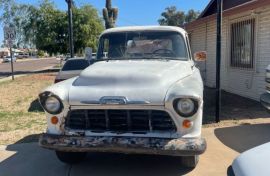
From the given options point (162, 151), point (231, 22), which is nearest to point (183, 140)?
point (162, 151)

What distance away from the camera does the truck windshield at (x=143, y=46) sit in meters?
6.72

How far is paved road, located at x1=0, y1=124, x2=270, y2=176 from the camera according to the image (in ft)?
19.1

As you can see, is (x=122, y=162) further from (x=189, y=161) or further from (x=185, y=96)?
(x=185, y=96)

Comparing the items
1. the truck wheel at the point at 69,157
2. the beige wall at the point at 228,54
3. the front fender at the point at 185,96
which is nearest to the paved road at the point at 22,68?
the beige wall at the point at 228,54

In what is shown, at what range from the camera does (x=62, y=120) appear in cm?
538

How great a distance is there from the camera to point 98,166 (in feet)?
20.1

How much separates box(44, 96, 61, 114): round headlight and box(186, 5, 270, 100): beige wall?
6.93 m

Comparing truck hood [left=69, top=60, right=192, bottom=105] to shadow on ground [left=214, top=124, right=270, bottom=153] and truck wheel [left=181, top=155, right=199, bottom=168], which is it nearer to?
truck wheel [left=181, top=155, right=199, bottom=168]

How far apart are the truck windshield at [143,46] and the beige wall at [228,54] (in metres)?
→ 4.74

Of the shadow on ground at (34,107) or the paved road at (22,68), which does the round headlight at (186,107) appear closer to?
the shadow on ground at (34,107)

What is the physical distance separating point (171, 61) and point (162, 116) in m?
1.60

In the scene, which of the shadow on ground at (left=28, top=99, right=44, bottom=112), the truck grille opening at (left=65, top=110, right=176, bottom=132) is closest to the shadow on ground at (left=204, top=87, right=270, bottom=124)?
the truck grille opening at (left=65, top=110, right=176, bottom=132)

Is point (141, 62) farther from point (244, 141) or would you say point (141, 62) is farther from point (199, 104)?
point (244, 141)

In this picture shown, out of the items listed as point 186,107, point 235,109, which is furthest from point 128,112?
point 235,109
